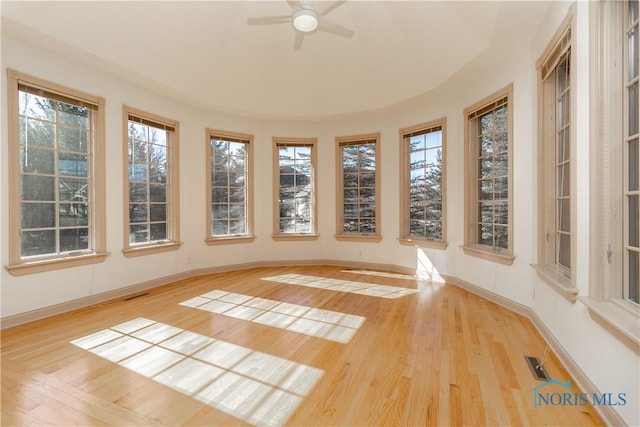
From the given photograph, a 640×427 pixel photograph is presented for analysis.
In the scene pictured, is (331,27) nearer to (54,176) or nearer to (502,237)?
(502,237)

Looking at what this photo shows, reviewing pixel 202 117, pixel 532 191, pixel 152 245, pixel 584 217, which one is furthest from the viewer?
pixel 202 117

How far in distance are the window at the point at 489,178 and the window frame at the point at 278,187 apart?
2.83 m

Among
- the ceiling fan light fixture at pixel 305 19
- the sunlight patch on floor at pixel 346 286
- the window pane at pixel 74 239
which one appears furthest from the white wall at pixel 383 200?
the ceiling fan light fixture at pixel 305 19

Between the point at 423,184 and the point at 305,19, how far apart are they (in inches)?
127

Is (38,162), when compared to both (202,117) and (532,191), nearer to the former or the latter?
(202,117)

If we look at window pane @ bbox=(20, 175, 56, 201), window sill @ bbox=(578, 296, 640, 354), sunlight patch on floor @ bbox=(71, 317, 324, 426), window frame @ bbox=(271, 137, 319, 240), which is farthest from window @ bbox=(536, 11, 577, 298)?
window pane @ bbox=(20, 175, 56, 201)

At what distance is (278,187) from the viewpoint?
5.95 metres

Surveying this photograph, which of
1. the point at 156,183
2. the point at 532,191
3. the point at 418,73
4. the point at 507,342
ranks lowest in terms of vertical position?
the point at 507,342

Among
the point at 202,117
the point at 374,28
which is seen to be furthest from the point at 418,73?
the point at 202,117

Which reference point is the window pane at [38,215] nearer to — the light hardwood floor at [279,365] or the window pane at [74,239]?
the window pane at [74,239]

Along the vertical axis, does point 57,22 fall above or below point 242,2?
below

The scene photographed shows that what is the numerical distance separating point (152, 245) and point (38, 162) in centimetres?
172

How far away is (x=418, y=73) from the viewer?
4.36 metres

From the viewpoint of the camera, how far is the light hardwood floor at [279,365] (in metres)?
1.70
